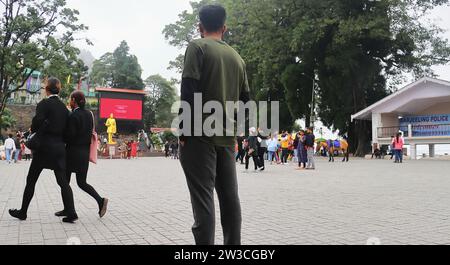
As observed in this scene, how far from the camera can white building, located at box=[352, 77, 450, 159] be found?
29594 millimetres

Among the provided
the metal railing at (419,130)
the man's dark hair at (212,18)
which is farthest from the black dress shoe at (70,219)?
the metal railing at (419,130)

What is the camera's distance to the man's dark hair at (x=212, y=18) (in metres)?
3.39

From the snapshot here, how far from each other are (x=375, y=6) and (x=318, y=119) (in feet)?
41.3

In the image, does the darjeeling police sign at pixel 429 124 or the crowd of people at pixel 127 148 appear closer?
the darjeeling police sign at pixel 429 124

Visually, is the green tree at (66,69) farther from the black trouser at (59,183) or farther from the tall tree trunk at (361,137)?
the tall tree trunk at (361,137)

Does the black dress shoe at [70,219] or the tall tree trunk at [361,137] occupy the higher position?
the tall tree trunk at [361,137]

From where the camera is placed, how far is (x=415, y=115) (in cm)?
3369

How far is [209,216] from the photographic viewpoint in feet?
10.4

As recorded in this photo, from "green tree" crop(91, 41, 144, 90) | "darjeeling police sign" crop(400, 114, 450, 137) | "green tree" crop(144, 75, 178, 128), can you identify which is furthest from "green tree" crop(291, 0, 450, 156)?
"green tree" crop(144, 75, 178, 128)

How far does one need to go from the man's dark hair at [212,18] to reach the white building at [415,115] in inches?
1160

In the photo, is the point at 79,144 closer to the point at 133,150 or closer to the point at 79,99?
the point at 79,99

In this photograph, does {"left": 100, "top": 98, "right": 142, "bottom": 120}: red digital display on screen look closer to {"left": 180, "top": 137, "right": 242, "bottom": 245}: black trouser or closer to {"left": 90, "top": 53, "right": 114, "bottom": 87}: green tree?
{"left": 90, "top": 53, "right": 114, "bottom": 87}: green tree
